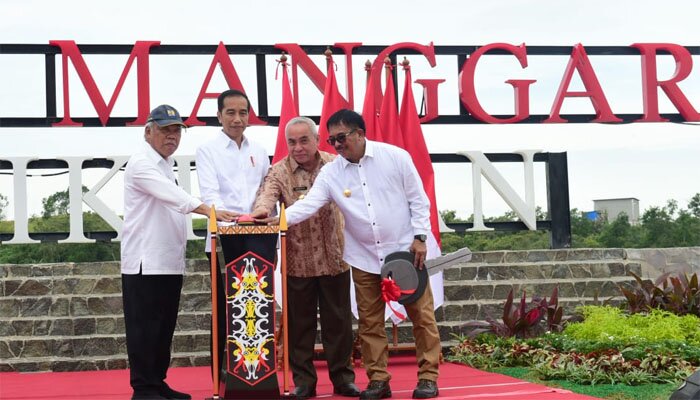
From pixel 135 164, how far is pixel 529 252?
19.9ft

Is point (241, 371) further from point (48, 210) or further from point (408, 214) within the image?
point (48, 210)

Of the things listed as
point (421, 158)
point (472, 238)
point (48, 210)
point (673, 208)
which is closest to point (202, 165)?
point (421, 158)

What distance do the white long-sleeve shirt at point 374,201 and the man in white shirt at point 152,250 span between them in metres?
0.64

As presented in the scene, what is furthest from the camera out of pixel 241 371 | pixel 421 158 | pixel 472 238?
pixel 472 238

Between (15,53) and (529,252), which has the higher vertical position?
(15,53)

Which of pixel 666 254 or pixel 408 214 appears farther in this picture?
pixel 666 254

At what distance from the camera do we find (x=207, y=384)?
6.79 m

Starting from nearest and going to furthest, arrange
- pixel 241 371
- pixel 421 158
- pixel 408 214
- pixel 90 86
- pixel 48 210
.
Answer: pixel 241 371, pixel 408 214, pixel 421 158, pixel 90 86, pixel 48 210

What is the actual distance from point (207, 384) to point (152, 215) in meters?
1.83

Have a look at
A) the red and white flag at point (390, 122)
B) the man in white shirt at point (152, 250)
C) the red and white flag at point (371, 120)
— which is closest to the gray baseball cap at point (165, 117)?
the man in white shirt at point (152, 250)

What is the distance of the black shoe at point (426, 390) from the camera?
5.43 metres

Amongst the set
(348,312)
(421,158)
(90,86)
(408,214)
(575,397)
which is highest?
(90,86)

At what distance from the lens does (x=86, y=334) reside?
8.95 meters

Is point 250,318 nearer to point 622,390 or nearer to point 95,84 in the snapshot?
point 622,390
